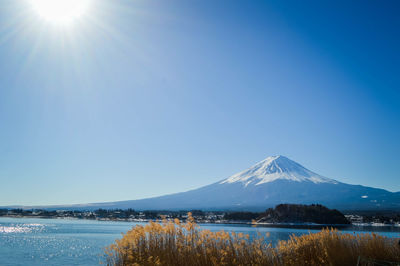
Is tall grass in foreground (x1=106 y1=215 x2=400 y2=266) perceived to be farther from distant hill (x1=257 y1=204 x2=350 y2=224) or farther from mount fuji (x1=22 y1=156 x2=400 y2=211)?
mount fuji (x1=22 y1=156 x2=400 y2=211)

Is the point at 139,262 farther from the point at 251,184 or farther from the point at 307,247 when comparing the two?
the point at 251,184

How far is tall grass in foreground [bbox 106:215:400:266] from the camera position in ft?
22.4

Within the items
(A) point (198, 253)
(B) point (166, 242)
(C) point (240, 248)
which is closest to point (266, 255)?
(C) point (240, 248)

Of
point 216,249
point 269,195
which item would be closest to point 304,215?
point 216,249

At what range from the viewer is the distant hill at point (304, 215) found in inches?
2608

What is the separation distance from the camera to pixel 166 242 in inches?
290

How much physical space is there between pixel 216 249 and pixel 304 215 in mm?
67715

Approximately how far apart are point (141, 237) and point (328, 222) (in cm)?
6553

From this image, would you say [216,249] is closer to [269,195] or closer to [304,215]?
[304,215]

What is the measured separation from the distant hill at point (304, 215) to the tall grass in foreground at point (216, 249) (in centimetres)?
6177

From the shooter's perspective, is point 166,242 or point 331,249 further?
point 331,249

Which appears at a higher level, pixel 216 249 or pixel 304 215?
pixel 216 249

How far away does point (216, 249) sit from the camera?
688 cm

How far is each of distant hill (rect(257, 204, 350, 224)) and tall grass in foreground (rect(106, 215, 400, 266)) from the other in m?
61.8
